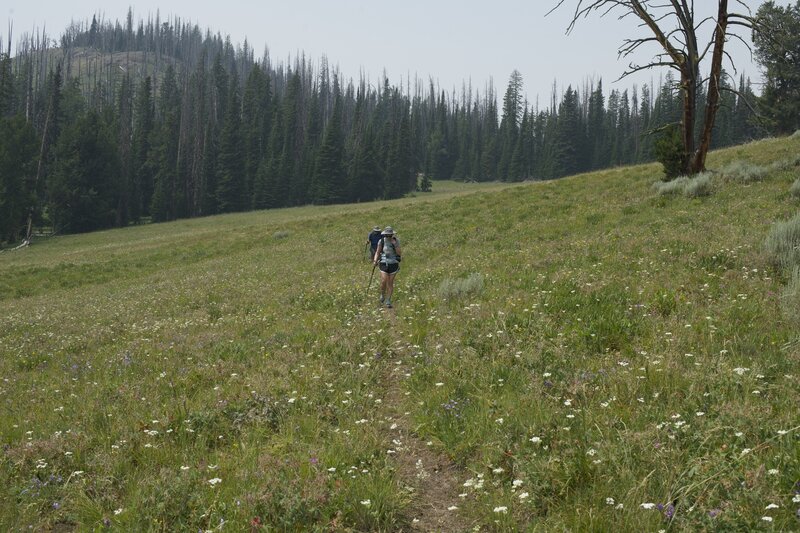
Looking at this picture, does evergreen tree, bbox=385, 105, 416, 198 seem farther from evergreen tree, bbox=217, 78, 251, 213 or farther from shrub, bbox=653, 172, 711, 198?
shrub, bbox=653, 172, 711, 198

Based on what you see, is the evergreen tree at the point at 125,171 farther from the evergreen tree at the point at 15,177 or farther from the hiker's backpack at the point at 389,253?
the hiker's backpack at the point at 389,253

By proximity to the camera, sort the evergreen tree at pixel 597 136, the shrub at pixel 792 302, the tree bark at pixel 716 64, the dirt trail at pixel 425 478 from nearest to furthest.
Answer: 1. the dirt trail at pixel 425 478
2. the shrub at pixel 792 302
3. the tree bark at pixel 716 64
4. the evergreen tree at pixel 597 136

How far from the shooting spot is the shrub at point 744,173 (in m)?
19.1

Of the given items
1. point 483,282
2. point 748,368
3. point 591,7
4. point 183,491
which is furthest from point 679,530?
point 591,7

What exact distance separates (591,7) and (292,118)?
95.7m

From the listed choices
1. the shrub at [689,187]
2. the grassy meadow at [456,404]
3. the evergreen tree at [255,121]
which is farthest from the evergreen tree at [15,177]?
the shrub at [689,187]

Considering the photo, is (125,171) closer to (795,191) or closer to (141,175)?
(141,175)

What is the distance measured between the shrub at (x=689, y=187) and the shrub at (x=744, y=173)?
84 cm

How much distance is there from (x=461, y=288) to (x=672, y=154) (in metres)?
15.9

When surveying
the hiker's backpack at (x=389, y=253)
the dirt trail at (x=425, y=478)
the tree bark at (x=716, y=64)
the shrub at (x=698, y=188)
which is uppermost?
the tree bark at (x=716, y=64)

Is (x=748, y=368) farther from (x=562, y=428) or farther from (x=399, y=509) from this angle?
(x=399, y=509)

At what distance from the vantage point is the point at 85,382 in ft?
29.2

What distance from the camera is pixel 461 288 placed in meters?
11.6

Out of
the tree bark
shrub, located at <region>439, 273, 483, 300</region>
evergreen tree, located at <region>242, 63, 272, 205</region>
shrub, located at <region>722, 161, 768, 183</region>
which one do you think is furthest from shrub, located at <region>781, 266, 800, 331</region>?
evergreen tree, located at <region>242, 63, 272, 205</region>
